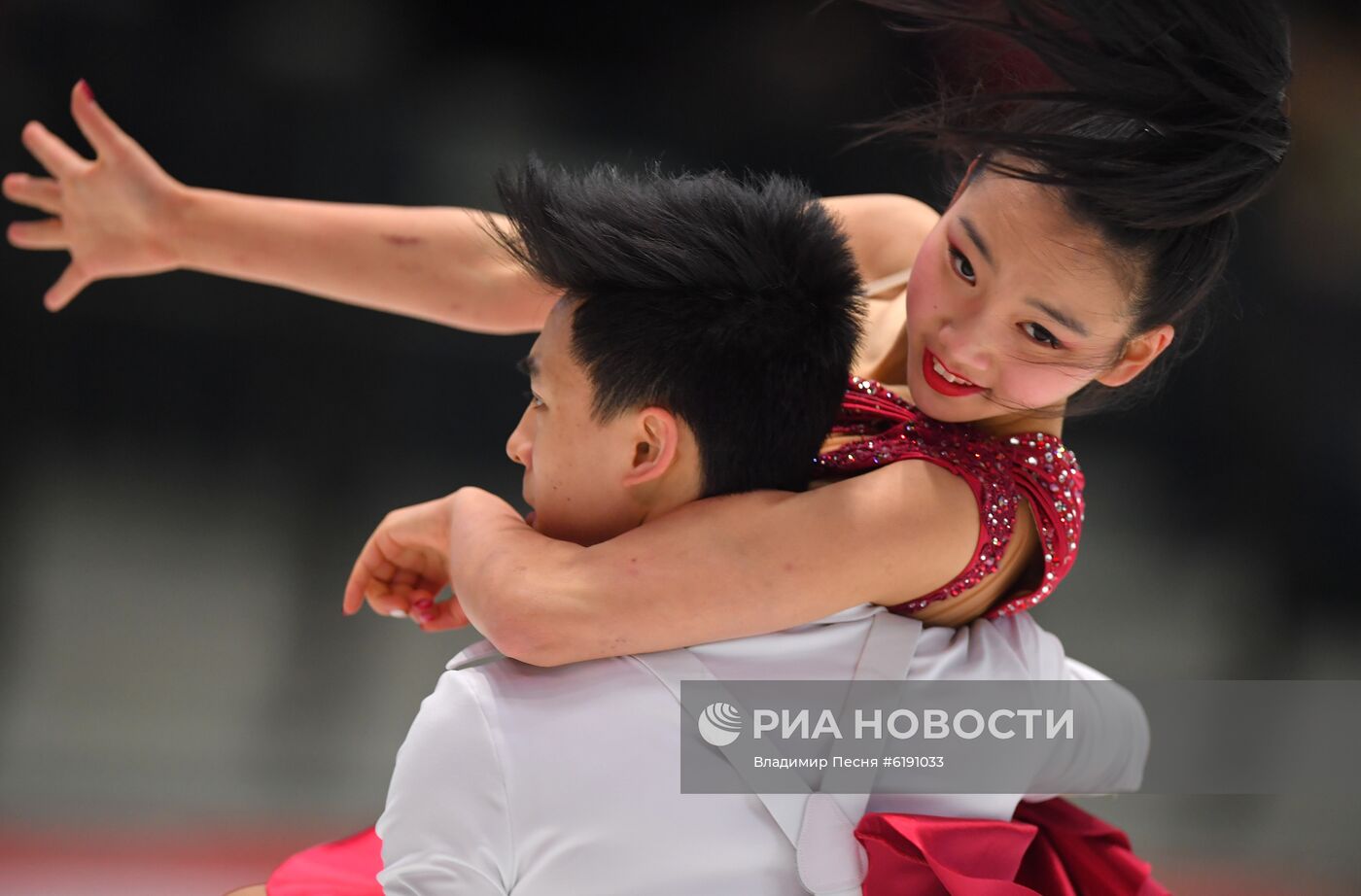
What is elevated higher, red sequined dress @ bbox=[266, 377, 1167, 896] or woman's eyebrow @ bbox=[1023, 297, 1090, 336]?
woman's eyebrow @ bbox=[1023, 297, 1090, 336]

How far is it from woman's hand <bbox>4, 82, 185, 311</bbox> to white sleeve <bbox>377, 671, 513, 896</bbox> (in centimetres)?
81

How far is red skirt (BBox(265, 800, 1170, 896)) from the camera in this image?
1061mm

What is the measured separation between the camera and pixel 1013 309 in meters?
1.14

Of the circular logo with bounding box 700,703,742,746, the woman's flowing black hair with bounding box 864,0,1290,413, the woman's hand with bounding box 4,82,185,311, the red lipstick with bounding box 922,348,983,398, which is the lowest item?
the circular logo with bounding box 700,703,742,746

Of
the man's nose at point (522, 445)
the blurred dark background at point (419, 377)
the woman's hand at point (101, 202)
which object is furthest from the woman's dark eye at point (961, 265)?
the blurred dark background at point (419, 377)

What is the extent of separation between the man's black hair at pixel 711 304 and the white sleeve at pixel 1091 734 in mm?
341

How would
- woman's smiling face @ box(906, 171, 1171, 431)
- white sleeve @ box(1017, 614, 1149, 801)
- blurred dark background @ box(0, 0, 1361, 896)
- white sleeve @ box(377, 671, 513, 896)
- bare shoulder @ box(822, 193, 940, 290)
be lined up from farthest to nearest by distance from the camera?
1. blurred dark background @ box(0, 0, 1361, 896)
2. bare shoulder @ box(822, 193, 940, 290)
3. white sleeve @ box(1017, 614, 1149, 801)
4. woman's smiling face @ box(906, 171, 1171, 431)
5. white sleeve @ box(377, 671, 513, 896)

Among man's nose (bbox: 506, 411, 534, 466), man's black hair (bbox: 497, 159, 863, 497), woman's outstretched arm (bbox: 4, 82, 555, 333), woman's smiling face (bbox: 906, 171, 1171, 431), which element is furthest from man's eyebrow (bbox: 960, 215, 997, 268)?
woman's outstretched arm (bbox: 4, 82, 555, 333)

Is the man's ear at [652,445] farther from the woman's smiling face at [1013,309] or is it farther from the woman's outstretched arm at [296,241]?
the woman's outstretched arm at [296,241]

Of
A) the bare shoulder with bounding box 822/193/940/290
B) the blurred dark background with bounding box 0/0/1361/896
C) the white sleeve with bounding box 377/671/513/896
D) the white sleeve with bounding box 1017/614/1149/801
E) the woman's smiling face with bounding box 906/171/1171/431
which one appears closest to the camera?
the white sleeve with bounding box 377/671/513/896

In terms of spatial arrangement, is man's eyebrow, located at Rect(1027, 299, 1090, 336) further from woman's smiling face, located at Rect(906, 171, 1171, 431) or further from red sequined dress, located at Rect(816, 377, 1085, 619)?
red sequined dress, located at Rect(816, 377, 1085, 619)

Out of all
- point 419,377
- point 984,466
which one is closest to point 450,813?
point 984,466

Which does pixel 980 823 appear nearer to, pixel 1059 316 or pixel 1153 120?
pixel 1059 316

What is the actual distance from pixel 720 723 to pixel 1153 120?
0.59 metres
